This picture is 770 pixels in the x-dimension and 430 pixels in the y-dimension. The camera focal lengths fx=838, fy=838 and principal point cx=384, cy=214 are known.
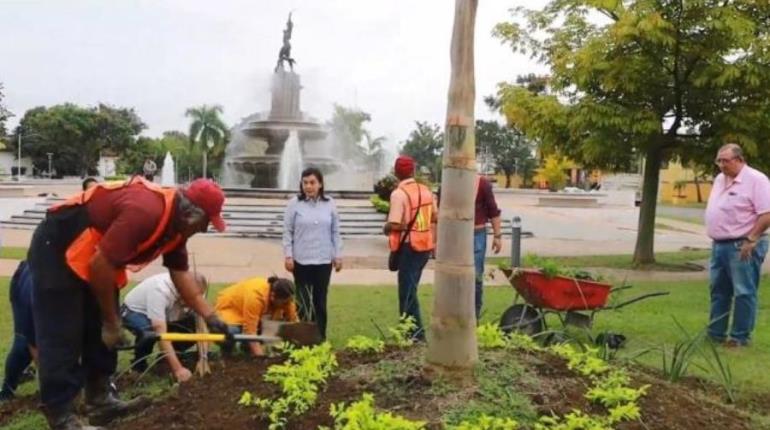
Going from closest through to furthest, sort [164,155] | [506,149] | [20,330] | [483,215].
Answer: [20,330], [483,215], [506,149], [164,155]

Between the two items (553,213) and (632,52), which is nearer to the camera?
(632,52)

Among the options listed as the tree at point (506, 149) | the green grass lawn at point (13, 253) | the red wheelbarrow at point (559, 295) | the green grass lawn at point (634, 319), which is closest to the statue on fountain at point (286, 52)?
the green grass lawn at point (13, 253)

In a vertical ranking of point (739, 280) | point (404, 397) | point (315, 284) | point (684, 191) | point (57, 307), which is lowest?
point (684, 191)

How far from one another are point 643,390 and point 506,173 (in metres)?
79.9

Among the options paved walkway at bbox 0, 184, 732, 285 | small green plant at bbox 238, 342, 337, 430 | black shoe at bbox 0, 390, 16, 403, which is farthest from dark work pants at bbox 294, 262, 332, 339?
paved walkway at bbox 0, 184, 732, 285

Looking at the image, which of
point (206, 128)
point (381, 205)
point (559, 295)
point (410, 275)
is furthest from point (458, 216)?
point (206, 128)

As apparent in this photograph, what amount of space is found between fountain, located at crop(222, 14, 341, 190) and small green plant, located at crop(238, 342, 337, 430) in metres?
26.2

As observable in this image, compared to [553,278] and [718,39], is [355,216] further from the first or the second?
[553,278]

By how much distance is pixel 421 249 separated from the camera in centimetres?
706

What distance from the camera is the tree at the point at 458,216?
4164 mm

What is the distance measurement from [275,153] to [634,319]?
24144 mm

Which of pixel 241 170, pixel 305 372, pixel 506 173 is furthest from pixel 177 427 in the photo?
pixel 506 173

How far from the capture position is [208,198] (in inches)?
165

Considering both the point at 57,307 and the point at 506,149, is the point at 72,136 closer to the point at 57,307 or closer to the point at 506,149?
the point at 506,149
